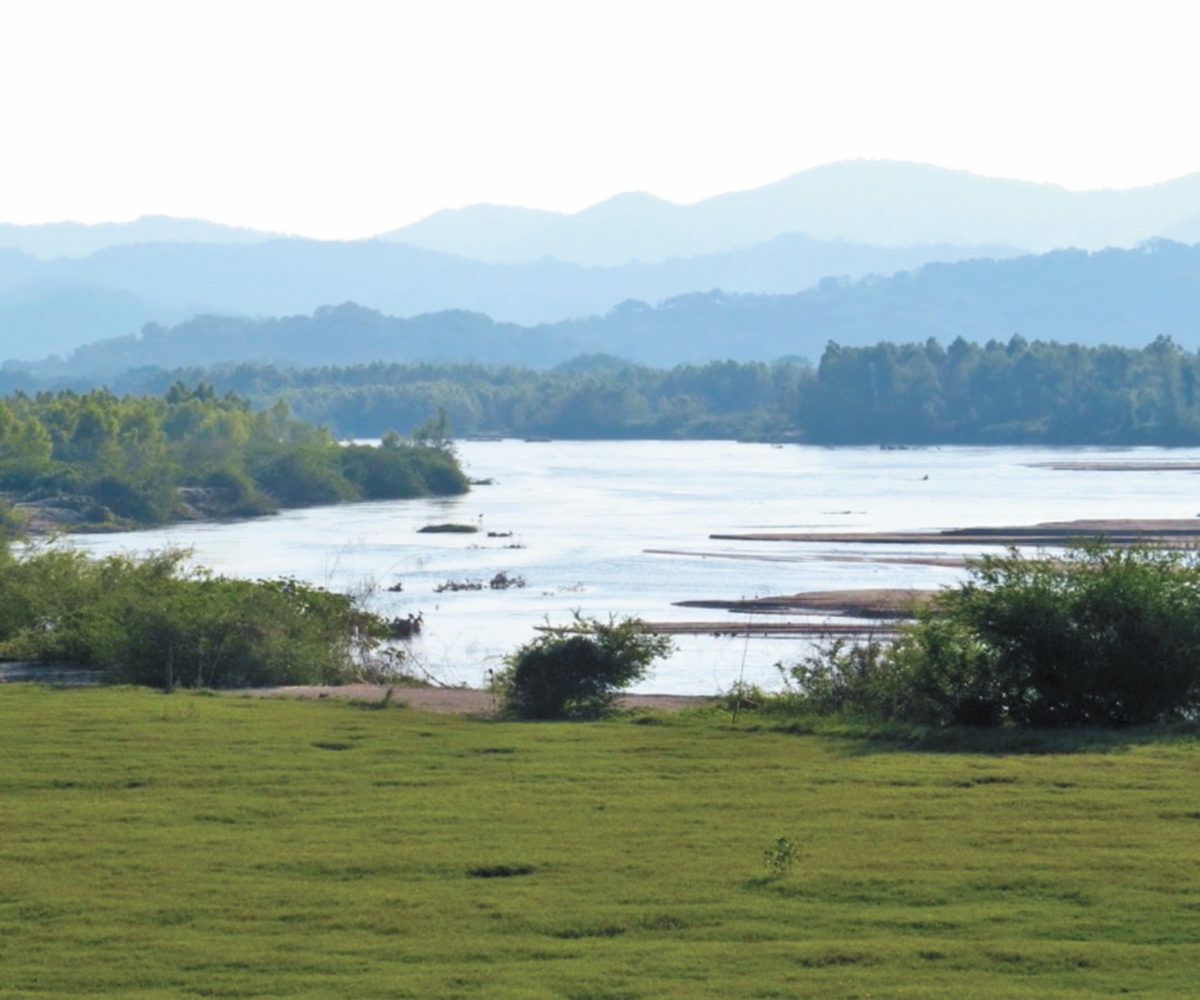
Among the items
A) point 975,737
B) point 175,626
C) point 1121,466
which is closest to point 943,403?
point 1121,466

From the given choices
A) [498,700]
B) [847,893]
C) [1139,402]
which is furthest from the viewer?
[1139,402]

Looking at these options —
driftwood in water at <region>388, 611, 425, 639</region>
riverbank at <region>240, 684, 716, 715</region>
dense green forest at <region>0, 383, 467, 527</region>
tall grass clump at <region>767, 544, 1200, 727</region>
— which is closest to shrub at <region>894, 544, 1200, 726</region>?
tall grass clump at <region>767, 544, 1200, 727</region>

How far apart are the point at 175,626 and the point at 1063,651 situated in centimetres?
1192

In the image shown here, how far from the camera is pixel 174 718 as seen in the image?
19.7m

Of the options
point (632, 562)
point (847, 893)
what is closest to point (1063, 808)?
point (847, 893)

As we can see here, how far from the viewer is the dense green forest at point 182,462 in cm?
8612

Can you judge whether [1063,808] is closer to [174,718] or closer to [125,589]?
[174,718]

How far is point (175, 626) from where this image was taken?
24.9 m

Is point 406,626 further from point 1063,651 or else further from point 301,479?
point 301,479

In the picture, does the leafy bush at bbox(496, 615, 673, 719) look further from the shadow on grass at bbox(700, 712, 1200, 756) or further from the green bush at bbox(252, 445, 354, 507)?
the green bush at bbox(252, 445, 354, 507)

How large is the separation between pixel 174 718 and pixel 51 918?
8612 millimetres

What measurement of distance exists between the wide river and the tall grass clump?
10.3 meters

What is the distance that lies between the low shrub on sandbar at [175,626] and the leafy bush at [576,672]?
17.6 feet

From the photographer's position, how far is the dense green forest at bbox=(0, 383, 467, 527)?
3391 inches
